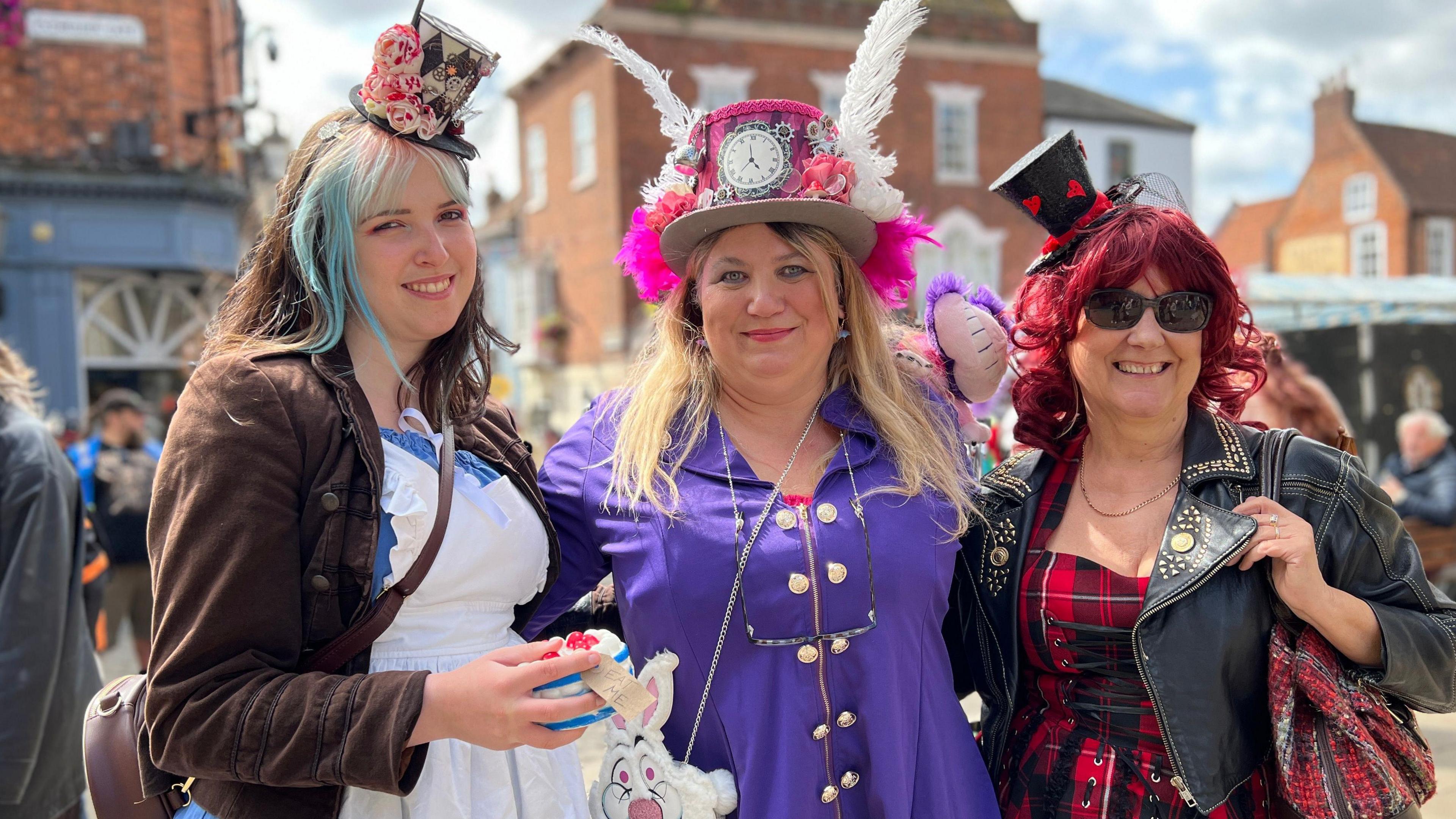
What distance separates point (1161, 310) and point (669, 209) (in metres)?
1.10

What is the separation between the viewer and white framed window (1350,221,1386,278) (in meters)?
27.7

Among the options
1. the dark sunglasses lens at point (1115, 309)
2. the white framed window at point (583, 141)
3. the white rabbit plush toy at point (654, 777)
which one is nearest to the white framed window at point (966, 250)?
the white framed window at point (583, 141)

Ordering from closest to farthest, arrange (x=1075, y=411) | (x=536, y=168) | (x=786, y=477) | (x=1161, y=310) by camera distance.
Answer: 1. (x=1161, y=310)
2. (x=786, y=477)
3. (x=1075, y=411)
4. (x=536, y=168)

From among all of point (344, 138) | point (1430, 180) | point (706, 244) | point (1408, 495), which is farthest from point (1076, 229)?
point (1430, 180)

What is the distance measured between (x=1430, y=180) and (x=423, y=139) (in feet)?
110

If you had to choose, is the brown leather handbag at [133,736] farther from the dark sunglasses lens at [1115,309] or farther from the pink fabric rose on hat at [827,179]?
the dark sunglasses lens at [1115,309]

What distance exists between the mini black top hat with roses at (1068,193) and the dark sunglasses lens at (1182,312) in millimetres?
217

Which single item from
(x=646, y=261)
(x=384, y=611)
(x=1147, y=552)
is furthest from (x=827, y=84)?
(x=384, y=611)

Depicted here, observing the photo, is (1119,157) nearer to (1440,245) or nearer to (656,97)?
(1440,245)

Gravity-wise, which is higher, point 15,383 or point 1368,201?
point 1368,201

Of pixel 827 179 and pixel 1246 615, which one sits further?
pixel 827 179

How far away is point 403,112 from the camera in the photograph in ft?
5.65

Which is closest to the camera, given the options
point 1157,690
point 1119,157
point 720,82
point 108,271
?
point 1157,690

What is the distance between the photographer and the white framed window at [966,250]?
18625 millimetres
